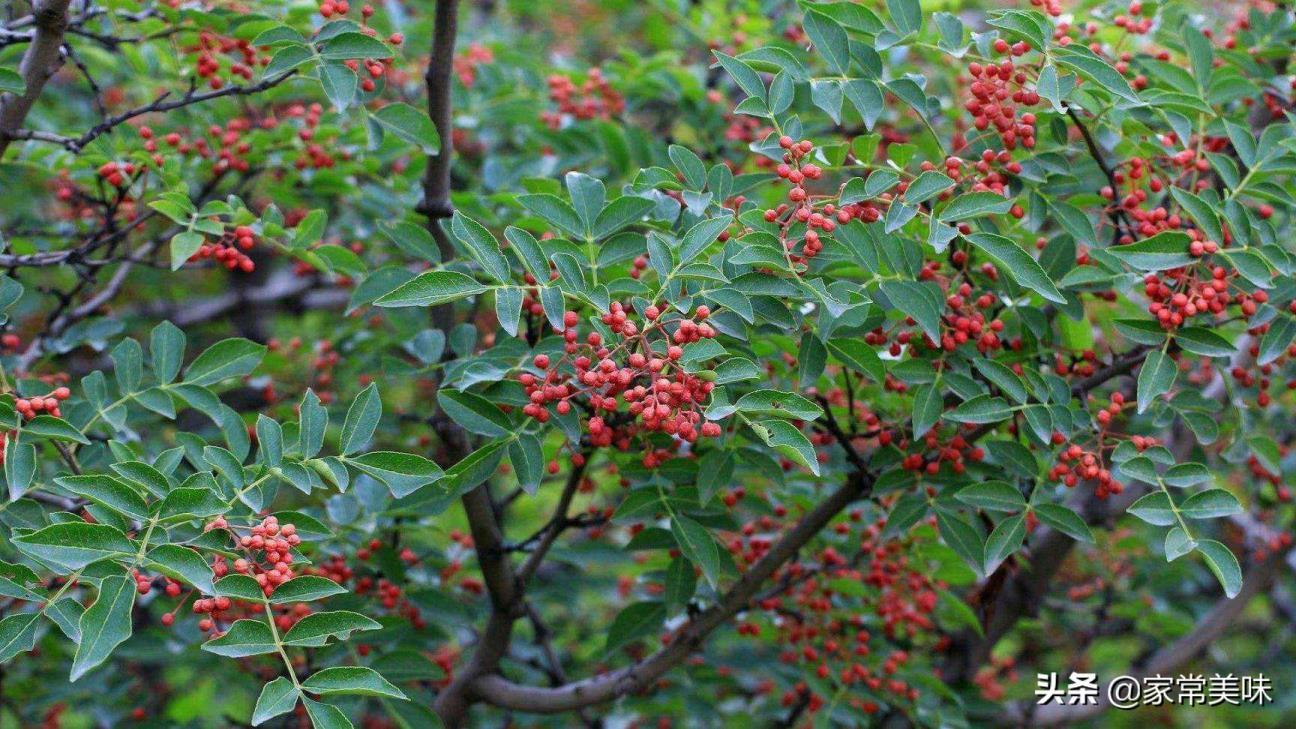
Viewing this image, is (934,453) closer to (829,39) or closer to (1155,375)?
(1155,375)

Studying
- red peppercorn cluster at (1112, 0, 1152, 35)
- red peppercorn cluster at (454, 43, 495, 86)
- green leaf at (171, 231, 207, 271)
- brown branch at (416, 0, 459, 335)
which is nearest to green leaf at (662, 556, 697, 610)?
brown branch at (416, 0, 459, 335)

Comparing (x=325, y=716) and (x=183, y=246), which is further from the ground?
(x=183, y=246)

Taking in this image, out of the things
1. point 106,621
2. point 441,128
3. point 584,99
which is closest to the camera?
point 106,621

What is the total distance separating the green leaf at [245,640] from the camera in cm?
187

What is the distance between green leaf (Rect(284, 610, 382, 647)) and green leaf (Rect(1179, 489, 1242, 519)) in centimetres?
146

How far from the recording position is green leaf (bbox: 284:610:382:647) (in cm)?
193

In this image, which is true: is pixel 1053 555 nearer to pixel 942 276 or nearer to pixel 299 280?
pixel 942 276

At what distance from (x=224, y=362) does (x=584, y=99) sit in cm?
167

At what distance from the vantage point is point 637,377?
2.08 metres

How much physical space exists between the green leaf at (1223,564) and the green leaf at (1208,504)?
0.20 ft

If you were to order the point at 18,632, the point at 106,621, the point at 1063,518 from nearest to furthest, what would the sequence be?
the point at 106,621, the point at 18,632, the point at 1063,518

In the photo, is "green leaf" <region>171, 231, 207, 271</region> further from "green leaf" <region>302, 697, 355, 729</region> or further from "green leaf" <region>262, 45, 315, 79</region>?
"green leaf" <region>302, 697, 355, 729</region>

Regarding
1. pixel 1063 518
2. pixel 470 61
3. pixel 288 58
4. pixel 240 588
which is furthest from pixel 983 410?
pixel 470 61

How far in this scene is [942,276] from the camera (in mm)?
2418
